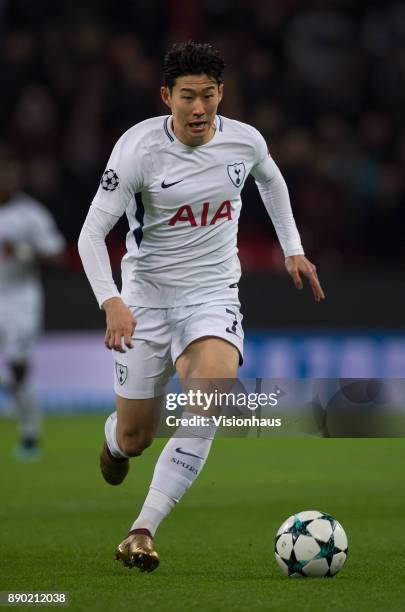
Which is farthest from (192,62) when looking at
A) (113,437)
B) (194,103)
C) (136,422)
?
(113,437)

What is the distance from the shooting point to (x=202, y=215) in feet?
18.5

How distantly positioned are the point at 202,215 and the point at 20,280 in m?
5.61

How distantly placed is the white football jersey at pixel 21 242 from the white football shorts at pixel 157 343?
4845mm

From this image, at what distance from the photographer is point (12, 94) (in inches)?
527

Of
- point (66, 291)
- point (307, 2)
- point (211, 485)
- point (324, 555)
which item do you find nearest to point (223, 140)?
point (324, 555)

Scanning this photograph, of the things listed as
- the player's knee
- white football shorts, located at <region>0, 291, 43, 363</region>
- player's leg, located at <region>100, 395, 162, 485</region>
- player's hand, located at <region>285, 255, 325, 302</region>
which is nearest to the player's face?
player's hand, located at <region>285, 255, 325, 302</region>

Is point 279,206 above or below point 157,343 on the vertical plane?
above

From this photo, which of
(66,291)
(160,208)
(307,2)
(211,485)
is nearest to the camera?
(160,208)

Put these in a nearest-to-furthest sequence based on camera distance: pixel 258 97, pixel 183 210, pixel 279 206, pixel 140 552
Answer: pixel 140 552 < pixel 183 210 < pixel 279 206 < pixel 258 97

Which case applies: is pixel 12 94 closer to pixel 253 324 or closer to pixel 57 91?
pixel 57 91

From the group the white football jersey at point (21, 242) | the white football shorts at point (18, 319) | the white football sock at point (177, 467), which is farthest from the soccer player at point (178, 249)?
the white football shorts at point (18, 319)

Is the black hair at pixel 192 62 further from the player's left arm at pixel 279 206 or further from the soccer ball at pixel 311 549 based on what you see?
the soccer ball at pixel 311 549

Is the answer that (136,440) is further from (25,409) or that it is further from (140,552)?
(25,409)

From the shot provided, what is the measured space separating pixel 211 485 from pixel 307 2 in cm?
744
